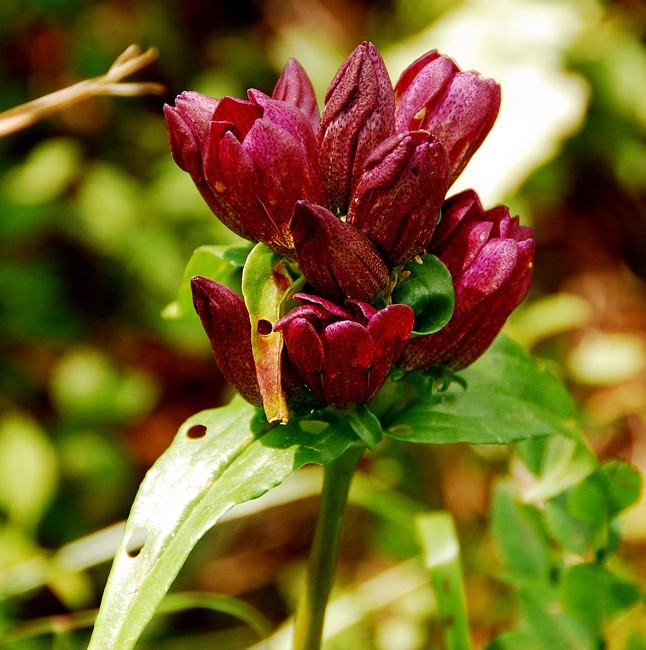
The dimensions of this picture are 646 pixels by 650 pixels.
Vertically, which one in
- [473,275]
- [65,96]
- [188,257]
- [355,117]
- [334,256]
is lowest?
[188,257]

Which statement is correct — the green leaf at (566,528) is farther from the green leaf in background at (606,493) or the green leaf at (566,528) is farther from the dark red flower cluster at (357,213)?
the dark red flower cluster at (357,213)

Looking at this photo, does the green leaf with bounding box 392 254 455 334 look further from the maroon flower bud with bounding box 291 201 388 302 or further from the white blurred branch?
the white blurred branch

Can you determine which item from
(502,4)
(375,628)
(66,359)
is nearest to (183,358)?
(66,359)

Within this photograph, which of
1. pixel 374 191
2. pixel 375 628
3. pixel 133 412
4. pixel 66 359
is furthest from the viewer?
pixel 66 359

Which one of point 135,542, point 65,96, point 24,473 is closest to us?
point 65,96

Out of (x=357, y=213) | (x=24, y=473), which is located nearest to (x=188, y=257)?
(x=24, y=473)

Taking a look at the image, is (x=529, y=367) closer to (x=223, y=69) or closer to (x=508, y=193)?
(x=508, y=193)

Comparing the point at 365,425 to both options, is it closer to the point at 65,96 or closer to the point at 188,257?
the point at 65,96
